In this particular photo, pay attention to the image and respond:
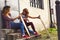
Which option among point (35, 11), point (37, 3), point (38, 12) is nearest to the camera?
point (35, 11)

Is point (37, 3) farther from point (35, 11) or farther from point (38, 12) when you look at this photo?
point (35, 11)

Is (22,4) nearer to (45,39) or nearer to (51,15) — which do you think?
(45,39)

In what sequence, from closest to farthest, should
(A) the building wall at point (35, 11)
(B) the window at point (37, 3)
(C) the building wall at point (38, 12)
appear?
(A) the building wall at point (35, 11) < (C) the building wall at point (38, 12) < (B) the window at point (37, 3)

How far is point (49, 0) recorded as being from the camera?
1496cm

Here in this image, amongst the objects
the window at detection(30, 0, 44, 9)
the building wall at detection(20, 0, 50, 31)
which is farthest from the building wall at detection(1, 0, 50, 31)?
the window at detection(30, 0, 44, 9)

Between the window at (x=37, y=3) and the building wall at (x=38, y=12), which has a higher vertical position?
the window at (x=37, y=3)

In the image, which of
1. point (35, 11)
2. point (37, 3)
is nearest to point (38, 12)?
→ point (35, 11)

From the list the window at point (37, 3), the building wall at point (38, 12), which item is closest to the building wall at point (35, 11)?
the building wall at point (38, 12)

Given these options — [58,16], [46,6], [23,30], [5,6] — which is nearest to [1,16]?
[5,6]

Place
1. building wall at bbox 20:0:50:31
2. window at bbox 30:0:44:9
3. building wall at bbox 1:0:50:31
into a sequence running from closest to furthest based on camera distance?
building wall at bbox 1:0:50:31
building wall at bbox 20:0:50:31
window at bbox 30:0:44:9

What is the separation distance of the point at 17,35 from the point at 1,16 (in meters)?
0.99

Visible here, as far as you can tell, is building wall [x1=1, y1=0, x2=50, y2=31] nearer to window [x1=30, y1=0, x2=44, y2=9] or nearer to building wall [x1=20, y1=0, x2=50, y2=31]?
building wall [x1=20, y1=0, x2=50, y2=31]

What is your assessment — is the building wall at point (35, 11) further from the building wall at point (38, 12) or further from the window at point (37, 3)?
the window at point (37, 3)

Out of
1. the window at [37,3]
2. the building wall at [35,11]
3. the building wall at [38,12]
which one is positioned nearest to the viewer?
the building wall at [35,11]
